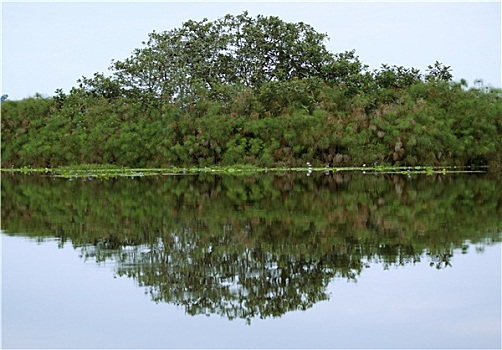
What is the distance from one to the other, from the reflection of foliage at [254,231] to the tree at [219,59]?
19940 mm

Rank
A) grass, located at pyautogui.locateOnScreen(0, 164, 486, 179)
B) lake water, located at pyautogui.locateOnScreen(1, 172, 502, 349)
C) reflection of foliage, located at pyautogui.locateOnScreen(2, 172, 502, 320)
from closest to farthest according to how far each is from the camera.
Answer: lake water, located at pyautogui.locateOnScreen(1, 172, 502, 349)
reflection of foliage, located at pyautogui.locateOnScreen(2, 172, 502, 320)
grass, located at pyautogui.locateOnScreen(0, 164, 486, 179)

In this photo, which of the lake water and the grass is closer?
the lake water

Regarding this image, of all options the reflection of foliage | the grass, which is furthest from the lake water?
the grass

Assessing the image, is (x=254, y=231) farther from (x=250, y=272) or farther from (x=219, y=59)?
(x=219, y=59)

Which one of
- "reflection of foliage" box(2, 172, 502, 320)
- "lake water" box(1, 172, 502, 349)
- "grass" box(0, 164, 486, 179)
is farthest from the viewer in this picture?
"grass" box(0, 164, 486, 179)

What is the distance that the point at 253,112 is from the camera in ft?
131

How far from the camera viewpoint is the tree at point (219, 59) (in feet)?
139

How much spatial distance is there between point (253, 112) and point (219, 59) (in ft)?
17.3

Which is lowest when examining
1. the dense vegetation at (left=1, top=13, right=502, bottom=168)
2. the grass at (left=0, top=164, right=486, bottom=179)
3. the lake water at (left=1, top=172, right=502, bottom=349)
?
the lake water at (left=1, top=172, right=502, bottom=349)

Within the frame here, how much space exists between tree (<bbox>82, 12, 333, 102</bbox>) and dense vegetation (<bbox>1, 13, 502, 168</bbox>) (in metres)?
0.06

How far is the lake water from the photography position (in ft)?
24.6

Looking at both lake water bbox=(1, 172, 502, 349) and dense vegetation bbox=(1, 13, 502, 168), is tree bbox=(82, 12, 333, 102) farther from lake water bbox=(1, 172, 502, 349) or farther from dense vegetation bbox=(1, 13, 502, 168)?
lake water bbox=(1, 172, 502, 349)

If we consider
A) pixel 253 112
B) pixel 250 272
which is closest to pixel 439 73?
pixel 253 112

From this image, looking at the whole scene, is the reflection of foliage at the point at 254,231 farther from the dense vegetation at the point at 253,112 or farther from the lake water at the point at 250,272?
Result: the dense vegetation at the point at 253,112
